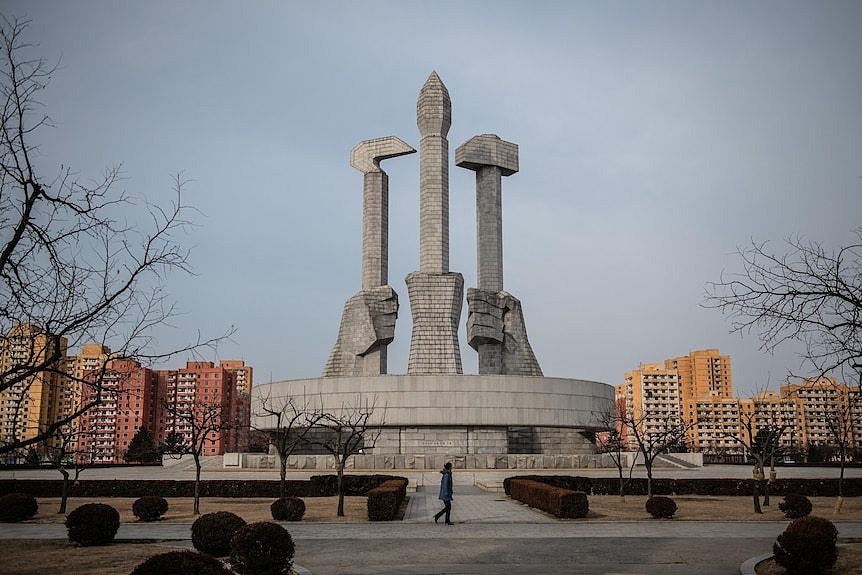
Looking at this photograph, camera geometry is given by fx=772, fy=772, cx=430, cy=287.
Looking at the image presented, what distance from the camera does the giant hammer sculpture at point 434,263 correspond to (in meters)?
56.8

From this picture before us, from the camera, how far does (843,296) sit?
12.2m

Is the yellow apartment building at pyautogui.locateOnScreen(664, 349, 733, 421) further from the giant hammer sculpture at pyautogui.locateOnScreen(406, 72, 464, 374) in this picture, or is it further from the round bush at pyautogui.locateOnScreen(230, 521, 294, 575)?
the round bush at pyautogui.locateOnScreen(230, 521, 294, 575)

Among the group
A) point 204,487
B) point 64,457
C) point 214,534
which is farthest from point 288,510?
point 64,457

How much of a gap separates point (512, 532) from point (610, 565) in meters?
5.46

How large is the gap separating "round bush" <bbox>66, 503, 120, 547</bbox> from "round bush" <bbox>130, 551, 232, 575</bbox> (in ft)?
25.3

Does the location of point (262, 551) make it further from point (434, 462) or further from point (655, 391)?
point (655, 391)

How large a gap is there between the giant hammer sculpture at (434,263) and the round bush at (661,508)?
32.7 metres

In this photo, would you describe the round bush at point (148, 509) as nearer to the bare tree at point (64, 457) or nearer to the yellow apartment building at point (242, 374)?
the bare tree at point (64, 457)

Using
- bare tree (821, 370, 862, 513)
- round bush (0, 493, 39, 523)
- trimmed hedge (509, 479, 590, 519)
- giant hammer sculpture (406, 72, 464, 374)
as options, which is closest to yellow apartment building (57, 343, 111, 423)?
round bush (0, 493, 39, 523)

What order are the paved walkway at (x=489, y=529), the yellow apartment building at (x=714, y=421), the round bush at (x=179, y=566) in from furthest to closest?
the yellow apartment building at (x=714, y=421)
the paved walkway at (x=489, y=529)
the round bush at (x=179, y=566)

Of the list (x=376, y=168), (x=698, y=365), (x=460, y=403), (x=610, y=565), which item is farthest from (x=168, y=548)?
(x=698, y=365)

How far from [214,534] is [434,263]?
4428 cm

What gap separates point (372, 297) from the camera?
60.7m

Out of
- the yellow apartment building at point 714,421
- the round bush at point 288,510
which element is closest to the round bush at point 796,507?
the round bush at point 288,510
